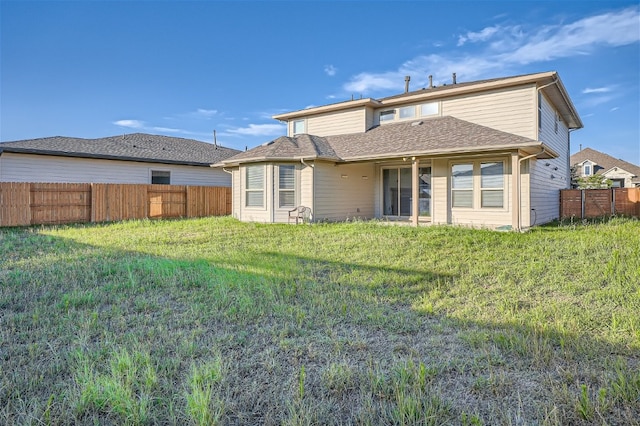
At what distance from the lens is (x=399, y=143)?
1255cm

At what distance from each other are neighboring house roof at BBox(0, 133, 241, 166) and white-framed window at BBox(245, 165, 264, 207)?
5580mm

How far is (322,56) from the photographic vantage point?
52.1 feet

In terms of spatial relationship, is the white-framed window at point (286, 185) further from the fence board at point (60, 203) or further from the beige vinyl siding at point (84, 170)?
the fence board at point (60, 203)

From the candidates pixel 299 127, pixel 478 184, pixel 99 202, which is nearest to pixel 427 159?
pixel 478 184

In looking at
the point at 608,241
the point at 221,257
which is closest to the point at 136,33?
the point at 221,257

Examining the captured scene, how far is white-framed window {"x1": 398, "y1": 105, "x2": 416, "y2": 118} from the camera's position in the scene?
14194mm

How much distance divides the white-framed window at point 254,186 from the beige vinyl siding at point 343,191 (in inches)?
86.4

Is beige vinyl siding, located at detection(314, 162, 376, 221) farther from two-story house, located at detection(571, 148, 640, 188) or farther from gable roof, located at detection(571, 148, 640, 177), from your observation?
gable roof, located at detection(571, 148, 640, 177)

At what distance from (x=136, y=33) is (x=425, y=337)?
14659 millimetres

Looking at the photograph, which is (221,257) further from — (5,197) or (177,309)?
(5,197)

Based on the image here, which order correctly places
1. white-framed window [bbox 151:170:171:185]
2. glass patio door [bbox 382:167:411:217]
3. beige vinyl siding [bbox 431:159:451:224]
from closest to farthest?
beige vinyl siding [bbox 431:159:451:224] < glass patio door [bbox 382:167:411:217] < white-framed window [bbox 151:170:171:185]

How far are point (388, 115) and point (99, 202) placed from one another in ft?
40.5

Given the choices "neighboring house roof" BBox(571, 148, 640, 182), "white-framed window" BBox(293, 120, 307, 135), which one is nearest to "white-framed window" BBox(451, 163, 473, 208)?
"white-framed window" BBox(293, 120, 307, 135)

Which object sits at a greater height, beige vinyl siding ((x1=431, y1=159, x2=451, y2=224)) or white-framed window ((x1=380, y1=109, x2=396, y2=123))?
white-framed window ((x1=380, y1=109, x2=396, y2=123))
